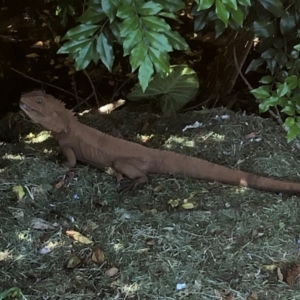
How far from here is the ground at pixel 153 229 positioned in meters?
2.93

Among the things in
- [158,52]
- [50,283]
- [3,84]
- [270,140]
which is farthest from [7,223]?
[3,84]

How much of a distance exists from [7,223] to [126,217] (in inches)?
25.9

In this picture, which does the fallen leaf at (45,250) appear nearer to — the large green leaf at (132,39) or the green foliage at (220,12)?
the large green leaf at (132,39)

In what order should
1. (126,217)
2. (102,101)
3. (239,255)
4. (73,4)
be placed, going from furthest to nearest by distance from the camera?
(102,101) < (73,4) < (126,217) < (239,255)

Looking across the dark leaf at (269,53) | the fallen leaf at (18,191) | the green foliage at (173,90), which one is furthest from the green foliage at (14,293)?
the green foliage at (173,90)

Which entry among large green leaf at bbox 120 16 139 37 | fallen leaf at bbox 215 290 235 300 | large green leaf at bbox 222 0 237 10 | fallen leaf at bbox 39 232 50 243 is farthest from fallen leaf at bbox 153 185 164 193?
large green leaf at bbox 222 0 237 10

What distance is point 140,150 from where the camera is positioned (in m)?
3.95

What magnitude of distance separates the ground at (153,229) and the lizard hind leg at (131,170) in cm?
7

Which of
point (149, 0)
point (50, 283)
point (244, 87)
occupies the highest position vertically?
point (149, 0)

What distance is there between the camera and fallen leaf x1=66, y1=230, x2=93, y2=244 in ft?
10.5

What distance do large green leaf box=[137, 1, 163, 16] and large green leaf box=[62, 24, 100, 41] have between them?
346 mm

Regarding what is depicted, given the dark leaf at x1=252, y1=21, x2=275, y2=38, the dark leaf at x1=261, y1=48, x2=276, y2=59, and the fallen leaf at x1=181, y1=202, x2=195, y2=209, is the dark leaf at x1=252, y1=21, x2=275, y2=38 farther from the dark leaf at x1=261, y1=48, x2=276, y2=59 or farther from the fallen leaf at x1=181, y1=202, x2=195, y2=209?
the fallen leaf at x1=181, y1=202, x2=195, y2=209

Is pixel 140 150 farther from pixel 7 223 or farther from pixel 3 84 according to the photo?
pixel 3 84

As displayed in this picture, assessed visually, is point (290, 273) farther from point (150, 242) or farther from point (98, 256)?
point (98, 256)
